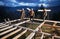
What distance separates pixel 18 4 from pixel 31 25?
328 inches

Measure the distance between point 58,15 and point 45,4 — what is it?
3.39 meters

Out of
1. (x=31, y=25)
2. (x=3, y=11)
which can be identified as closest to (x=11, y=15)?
(x=3, y=11)

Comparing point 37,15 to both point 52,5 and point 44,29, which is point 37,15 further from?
point 44,29

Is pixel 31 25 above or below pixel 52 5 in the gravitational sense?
below

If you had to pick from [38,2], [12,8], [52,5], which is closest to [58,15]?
[52,5]

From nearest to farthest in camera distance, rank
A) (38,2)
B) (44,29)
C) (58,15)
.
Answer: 1. (44,29)
2. (38,2)
3. (58,15)

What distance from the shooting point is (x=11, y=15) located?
79.8ft

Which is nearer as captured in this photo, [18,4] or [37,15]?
[18,4]

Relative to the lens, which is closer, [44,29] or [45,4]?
[44,29]

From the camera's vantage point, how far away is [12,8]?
2212 centimetres

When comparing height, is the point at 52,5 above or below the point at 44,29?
above

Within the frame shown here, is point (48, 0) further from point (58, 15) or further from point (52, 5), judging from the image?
point (58, 15)

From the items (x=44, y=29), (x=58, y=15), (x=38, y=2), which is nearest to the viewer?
(x=44, y=29)

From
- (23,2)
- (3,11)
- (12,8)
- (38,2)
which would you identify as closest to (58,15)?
(38,2)
